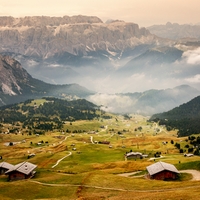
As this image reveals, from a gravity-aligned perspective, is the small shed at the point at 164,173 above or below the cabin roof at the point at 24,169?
below

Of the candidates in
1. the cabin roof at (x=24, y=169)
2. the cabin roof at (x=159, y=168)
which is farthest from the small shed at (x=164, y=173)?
the cabin roof at (x=24, y=169)

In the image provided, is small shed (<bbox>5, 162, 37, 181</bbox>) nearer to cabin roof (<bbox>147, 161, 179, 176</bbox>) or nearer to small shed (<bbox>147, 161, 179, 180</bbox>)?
cabin roof (<bbox>147, 161, 179, 176</bbox>)

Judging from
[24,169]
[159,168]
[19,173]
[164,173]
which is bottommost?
[164,173]

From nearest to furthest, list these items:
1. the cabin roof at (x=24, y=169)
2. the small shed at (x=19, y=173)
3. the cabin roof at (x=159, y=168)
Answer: the cabin roof at (x=159, y=168) → the small shed at (x=19, y=173) → the cabin roof at (x=24, y=169)

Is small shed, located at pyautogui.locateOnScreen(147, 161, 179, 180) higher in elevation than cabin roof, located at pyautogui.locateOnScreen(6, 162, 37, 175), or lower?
lower

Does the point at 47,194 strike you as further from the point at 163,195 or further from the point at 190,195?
the point at 190,195

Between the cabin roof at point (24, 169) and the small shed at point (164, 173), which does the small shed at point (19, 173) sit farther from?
the small shed at point (164, 173)

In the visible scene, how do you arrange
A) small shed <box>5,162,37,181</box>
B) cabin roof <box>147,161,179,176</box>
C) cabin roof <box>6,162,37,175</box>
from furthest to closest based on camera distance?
cabin roof <box>6,162,37,175</box>, small shed <box>5,162,37,181</box>, cabin roof <box>147,161,179,176</box>

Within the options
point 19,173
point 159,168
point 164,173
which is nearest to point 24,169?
point 19,173

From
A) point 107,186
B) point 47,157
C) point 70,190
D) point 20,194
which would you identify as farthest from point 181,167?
point 47,157

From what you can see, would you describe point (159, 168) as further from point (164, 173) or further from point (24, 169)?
point (24, 169)

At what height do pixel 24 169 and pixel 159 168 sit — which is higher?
pixel 24 169

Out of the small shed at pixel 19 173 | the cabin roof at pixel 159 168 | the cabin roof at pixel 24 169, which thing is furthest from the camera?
the cabin roof at pixel 24 169

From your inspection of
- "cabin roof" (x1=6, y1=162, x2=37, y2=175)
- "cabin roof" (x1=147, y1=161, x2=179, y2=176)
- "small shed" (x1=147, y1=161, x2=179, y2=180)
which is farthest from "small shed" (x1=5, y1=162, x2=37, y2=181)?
"small shed" (x1=147, y1=161, x2=179, y2=180)
